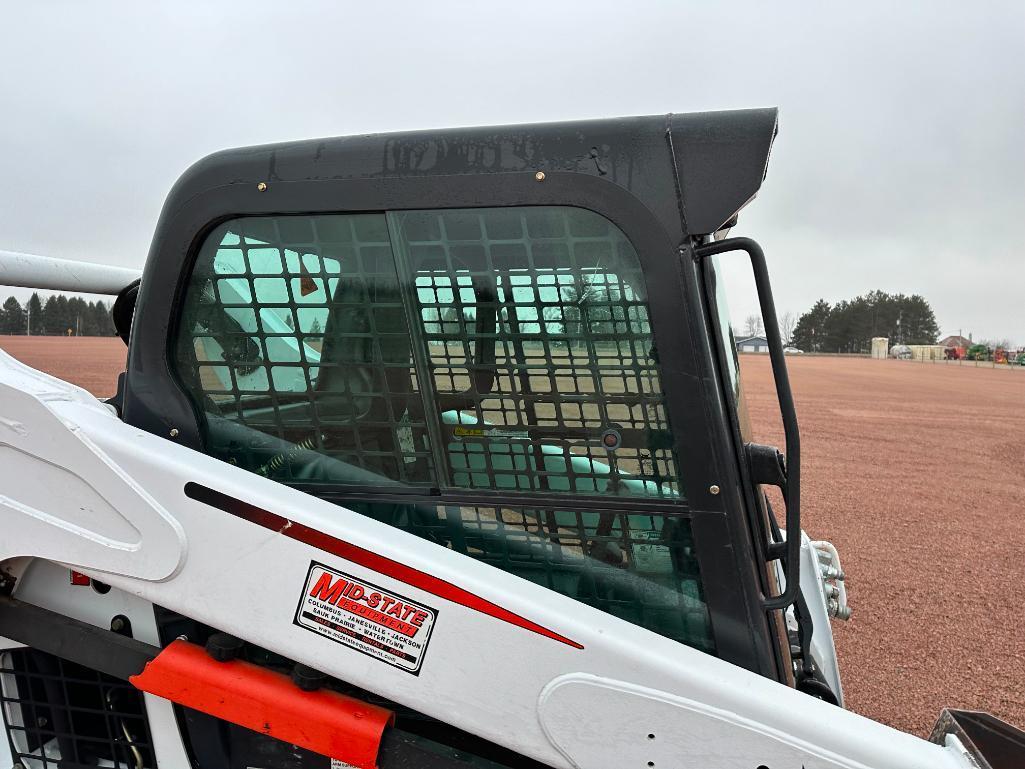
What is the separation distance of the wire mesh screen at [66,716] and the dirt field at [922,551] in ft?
10.8

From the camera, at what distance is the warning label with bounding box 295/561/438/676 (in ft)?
5.62

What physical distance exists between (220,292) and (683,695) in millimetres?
1471

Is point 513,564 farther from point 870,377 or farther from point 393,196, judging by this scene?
point 870,377

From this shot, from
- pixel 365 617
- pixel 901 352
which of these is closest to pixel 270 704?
pixel 365 617

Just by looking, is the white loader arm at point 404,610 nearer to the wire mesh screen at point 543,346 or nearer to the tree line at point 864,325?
the wire mesh screen at point 543,346

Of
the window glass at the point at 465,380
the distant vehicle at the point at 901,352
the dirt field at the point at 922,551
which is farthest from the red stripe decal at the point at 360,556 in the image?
the distant vehicle at the point at 901,352

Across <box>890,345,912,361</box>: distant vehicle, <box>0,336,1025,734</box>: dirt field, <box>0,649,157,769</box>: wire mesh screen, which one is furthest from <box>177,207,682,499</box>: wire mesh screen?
<box>890,345,912,361</box>: distant vehicle

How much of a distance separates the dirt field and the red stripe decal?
3427 mm

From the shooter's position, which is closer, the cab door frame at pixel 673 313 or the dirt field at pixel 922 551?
the cab door frame at pixel 673 313

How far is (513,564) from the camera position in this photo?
186 cm

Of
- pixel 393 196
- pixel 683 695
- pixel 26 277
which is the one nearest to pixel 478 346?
pixel 393 196

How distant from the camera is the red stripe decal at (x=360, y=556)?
1655 millimetres

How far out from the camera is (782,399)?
5.68 feet

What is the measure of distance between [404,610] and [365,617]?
95 mm
